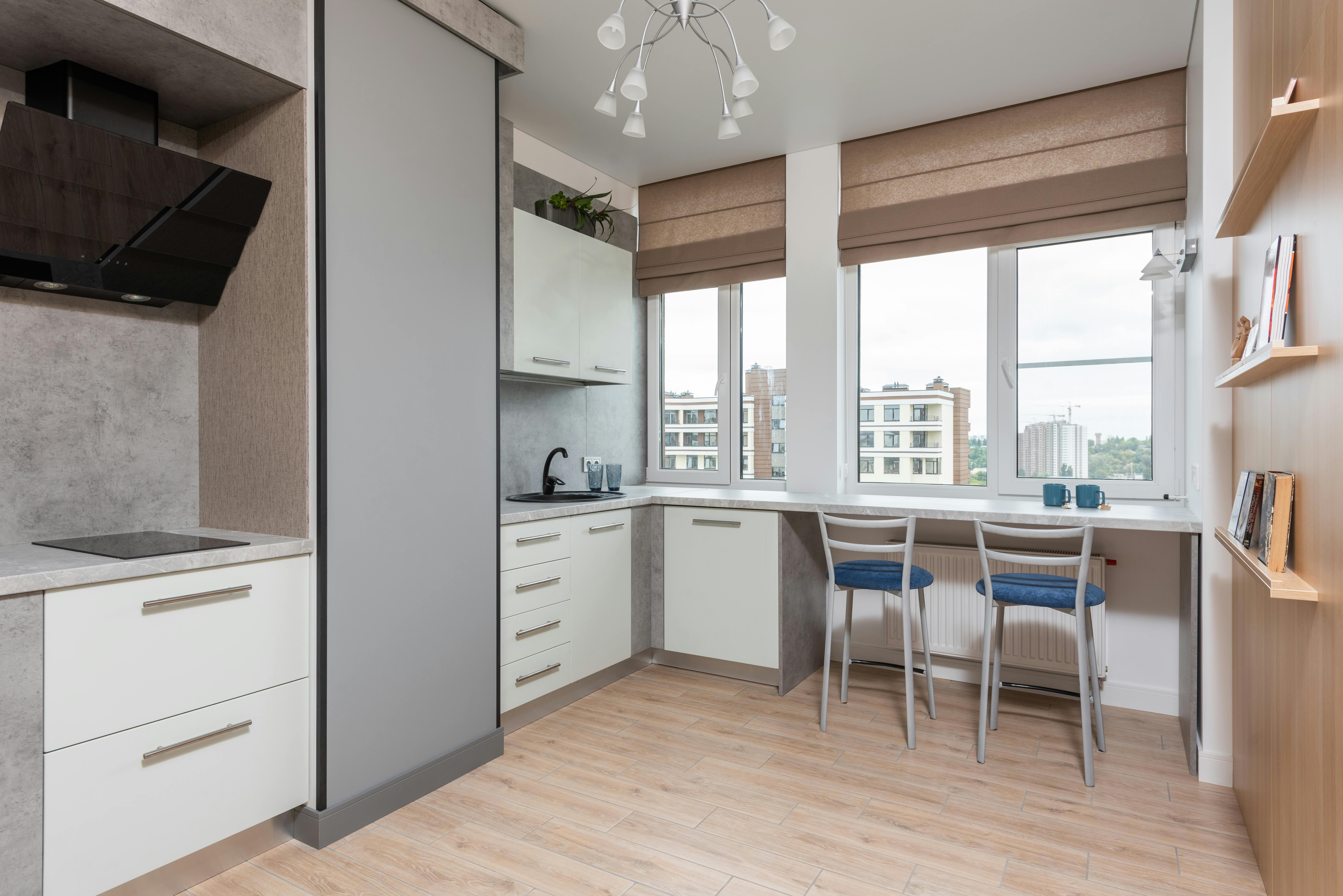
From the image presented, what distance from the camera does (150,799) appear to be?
1699 millimetres

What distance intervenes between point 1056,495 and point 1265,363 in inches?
59.4

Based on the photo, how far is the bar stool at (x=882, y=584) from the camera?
2.66 meters

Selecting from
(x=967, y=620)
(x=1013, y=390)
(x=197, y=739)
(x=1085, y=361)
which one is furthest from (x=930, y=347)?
(x=197, y=739)

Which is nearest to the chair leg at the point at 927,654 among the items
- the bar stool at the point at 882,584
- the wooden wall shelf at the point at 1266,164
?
the bar stool at the point at 882,584

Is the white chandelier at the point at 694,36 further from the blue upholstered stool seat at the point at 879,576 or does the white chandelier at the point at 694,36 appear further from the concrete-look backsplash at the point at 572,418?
the blue upholstered stool seat at the point at 879,576

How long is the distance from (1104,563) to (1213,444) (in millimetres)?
841

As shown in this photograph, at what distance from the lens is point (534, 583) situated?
9.37 feet

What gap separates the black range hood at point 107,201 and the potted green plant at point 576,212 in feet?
4.88

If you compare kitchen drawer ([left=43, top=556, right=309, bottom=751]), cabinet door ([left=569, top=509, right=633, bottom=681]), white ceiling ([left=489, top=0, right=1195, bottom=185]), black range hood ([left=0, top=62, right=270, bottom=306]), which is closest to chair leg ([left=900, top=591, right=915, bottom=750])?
cabinet door ([left=569, top=509, right=633, bottom=681])

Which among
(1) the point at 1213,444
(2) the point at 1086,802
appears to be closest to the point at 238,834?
(2) the point at 1086,802

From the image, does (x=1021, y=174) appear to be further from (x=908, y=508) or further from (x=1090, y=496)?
(x=908, y=508)

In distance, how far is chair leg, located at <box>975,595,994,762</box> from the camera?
251cm

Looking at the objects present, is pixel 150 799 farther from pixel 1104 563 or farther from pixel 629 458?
pixel 1104 563

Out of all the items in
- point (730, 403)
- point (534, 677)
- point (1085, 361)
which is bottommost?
point (534, 677)
